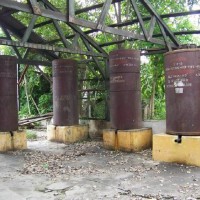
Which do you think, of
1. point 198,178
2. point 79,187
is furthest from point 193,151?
point 79,187

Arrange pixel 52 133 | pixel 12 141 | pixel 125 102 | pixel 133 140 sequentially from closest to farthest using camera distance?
pixel 133 140, pixel 125 102, pixel 12 141, pixel 52 133

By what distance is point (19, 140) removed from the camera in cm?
889

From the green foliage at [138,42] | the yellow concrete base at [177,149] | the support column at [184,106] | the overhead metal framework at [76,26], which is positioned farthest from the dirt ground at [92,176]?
the green foliage at [138,42]

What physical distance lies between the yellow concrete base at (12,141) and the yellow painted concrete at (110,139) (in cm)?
228

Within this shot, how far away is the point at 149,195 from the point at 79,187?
1.15m

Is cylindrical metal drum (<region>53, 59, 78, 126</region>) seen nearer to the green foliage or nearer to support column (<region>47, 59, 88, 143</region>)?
support column (<region>47, 59, 88, 143</region>)

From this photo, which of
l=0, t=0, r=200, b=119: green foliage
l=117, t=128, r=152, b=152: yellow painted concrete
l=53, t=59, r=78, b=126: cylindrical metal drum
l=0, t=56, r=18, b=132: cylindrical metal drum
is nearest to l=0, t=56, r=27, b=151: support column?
l=0, t=56, r=18, b=132: cylindrical metal drum

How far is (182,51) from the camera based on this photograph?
6730mm

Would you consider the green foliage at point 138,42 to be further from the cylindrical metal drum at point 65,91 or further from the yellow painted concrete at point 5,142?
the yellow painted concrete at point 5,142

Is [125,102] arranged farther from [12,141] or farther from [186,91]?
[12,141]

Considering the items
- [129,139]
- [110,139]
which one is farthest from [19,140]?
[129,139]

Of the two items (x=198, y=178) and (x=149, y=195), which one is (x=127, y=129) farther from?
(x=149, y=195)

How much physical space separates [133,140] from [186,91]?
2.16 m

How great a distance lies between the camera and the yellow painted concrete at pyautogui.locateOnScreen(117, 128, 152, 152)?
825 cm
